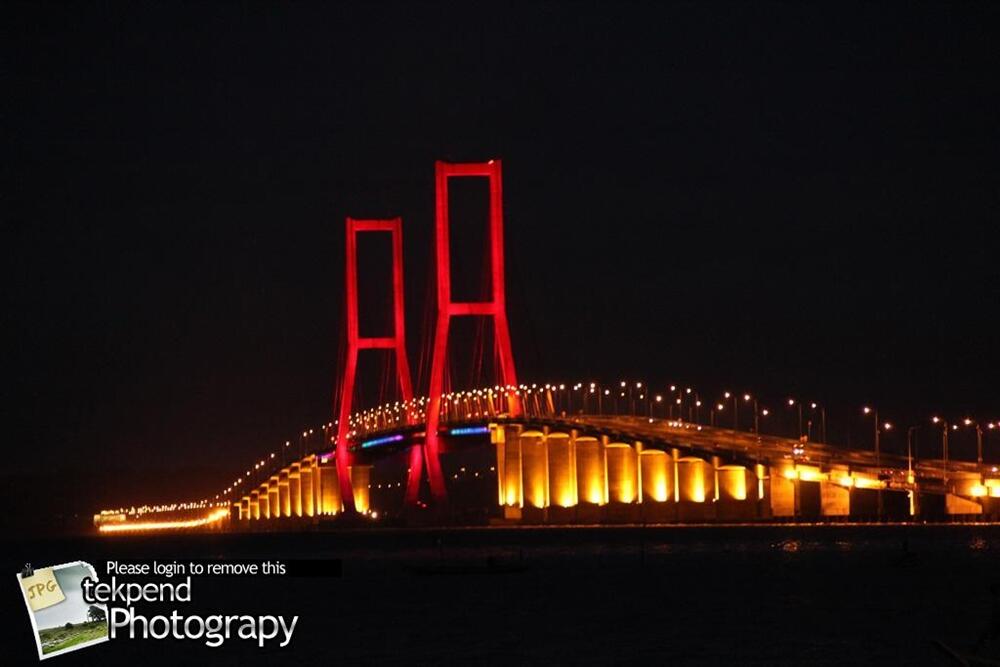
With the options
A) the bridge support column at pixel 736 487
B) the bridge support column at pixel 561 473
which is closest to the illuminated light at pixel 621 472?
the bridge support column at pixel 561 473

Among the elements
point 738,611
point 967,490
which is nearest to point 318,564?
point 738,611

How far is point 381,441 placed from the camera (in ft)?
313

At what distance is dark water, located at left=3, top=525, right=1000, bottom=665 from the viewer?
115 ft

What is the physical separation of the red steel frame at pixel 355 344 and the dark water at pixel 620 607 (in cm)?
1934

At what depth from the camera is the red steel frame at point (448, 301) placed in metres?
79.6

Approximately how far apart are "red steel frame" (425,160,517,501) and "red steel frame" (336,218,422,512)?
29.5ft

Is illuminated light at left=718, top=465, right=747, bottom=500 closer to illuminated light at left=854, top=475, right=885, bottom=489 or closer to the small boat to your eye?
→ illuminated light at left=854, top=475, right=885, bottom=489

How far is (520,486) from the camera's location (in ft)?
297

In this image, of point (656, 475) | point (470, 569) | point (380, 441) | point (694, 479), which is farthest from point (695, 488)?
point (470, 569)

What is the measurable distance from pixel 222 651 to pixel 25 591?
13.9 metres

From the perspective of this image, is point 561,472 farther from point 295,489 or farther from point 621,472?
point 295,489

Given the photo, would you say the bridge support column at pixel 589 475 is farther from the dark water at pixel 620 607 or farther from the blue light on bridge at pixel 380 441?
the dark water at pixel 620 607

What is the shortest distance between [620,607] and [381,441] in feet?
169

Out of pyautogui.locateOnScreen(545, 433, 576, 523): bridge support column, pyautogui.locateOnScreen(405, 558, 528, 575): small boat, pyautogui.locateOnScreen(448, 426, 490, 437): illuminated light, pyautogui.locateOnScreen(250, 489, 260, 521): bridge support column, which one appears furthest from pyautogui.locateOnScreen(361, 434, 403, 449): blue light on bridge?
pyautogui.locateOnScreen(405, 558, 528, 575): small boat
